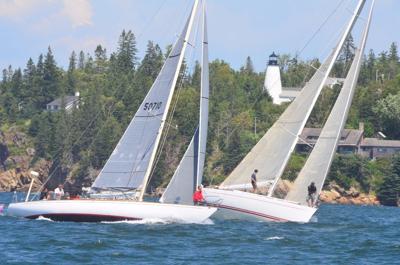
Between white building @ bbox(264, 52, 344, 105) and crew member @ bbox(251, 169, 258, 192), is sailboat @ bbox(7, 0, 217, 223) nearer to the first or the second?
crew member @ bbox(251, 169, 258, 192)

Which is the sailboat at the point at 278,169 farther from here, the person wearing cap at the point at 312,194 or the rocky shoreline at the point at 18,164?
the rocky shoreline at the point at 18,164

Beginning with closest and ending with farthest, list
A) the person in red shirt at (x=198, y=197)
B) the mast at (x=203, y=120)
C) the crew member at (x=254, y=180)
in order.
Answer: the person in red shirt at (x=198, y=197) → the mast at (x=203, y=120) → the crew member at (x=254, y=180)

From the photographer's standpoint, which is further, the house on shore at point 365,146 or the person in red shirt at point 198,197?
the house on shore at point 365,146

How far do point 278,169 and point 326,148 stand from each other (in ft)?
7.11

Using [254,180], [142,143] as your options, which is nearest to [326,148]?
[254,180]

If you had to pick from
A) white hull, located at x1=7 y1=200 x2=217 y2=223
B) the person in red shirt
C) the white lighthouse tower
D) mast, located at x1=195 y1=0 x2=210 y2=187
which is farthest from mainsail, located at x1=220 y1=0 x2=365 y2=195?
the white lighthouse tower

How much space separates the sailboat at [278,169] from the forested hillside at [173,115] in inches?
1696

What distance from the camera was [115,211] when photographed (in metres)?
37.1

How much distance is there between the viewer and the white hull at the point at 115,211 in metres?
36.9

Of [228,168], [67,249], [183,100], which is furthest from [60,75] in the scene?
[67,249]

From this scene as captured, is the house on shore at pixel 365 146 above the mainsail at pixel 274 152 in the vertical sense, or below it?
above

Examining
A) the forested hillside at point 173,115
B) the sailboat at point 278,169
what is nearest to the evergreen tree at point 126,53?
the forested hillside at point 173,115

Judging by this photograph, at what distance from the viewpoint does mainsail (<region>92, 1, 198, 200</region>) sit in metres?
38.5

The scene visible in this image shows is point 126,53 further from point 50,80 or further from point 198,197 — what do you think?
point 198,197
